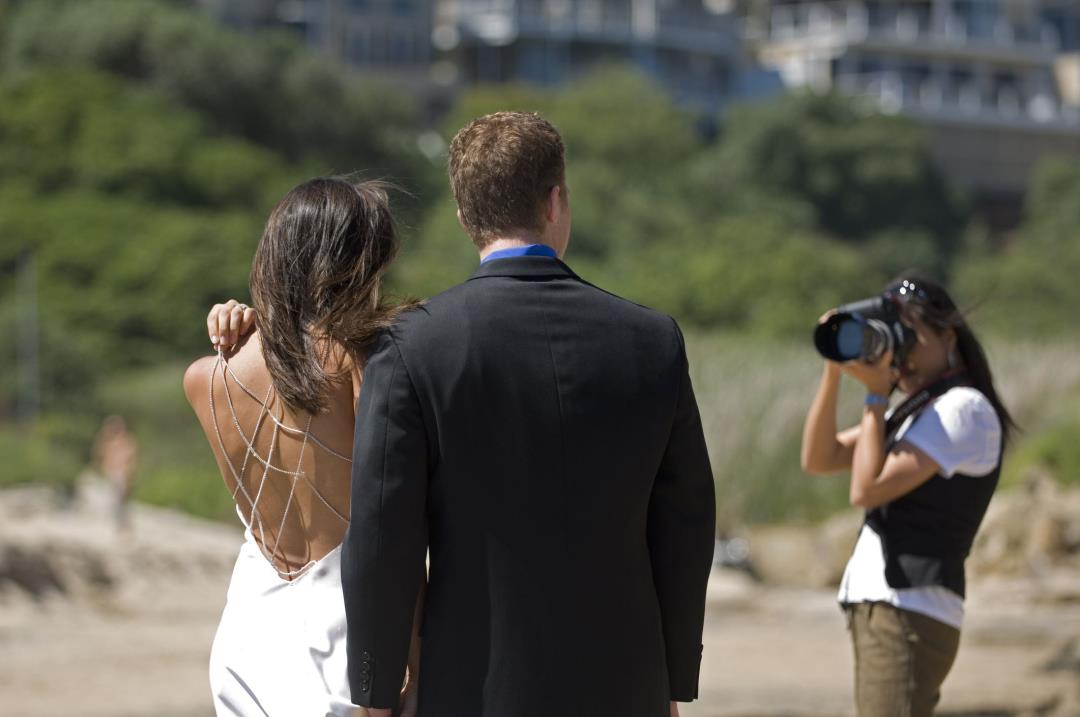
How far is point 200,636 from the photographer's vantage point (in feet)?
42.6

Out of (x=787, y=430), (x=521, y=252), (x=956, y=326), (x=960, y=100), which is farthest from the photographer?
(x=960, y=100)

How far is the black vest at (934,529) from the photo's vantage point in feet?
12.9

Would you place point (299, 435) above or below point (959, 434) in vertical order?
above

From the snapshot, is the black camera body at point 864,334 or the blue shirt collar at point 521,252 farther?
the black camera body at point 864,334

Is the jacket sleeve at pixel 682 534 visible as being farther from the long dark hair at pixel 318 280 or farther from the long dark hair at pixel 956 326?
the long dark hair at pixel 956 326

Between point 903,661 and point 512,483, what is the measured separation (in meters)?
1.58

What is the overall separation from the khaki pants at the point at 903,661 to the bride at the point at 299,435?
151 centimetres

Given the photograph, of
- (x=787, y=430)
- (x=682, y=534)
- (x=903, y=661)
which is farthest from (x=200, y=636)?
(x=682, y=534)

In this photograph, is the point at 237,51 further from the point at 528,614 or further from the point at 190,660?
the point at 528,614

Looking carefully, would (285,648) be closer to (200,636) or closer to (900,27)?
(200,636)

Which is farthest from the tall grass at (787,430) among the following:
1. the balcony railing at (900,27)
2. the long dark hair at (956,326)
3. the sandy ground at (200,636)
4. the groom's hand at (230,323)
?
the balcony railing at (900,27)

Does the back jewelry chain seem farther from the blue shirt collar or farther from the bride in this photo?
the blue shirt collar

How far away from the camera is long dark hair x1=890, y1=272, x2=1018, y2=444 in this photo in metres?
4.11

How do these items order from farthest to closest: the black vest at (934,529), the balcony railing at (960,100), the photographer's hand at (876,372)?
the balcony railing at (960,100)
the photographer's hand at (876,372)
the black vest at (934,529)
